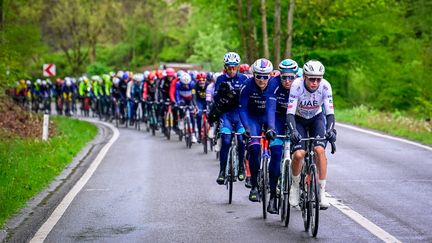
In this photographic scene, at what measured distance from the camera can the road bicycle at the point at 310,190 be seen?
947 cm

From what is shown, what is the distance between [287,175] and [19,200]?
Result: 162 inches

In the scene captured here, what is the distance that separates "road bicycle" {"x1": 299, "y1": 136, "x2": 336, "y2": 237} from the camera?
9469mm

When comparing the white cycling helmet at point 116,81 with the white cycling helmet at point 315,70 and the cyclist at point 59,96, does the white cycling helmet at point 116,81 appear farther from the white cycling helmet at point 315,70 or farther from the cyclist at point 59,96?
the white cycling helmet at point 315,70

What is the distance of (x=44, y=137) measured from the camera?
23.3 metres

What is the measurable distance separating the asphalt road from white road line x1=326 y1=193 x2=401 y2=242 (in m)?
0.07

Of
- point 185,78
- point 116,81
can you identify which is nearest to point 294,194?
point 185,78

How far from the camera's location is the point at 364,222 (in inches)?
408

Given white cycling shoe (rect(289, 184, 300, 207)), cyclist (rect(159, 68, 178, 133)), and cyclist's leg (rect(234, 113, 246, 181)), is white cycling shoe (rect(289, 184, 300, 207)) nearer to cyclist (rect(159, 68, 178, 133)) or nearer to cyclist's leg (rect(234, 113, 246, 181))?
cyclist's leg (rect(234, 113, 246, 181))

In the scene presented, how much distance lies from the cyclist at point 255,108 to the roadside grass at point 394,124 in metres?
11.0

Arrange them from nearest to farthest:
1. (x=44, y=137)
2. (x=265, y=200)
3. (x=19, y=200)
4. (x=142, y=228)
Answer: (x=142, y=228)
(x=265, y=200)
(x=19, y=200)
(x=44, y=137)

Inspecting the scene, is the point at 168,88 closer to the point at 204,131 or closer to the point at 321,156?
the point at 204,131

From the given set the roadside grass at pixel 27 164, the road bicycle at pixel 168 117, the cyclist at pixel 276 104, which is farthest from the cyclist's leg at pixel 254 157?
the road bicycle at pixel 168 117

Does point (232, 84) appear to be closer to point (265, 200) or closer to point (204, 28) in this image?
point (265, 200)

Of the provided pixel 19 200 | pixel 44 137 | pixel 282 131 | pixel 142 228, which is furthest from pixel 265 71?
pixel 44 137
